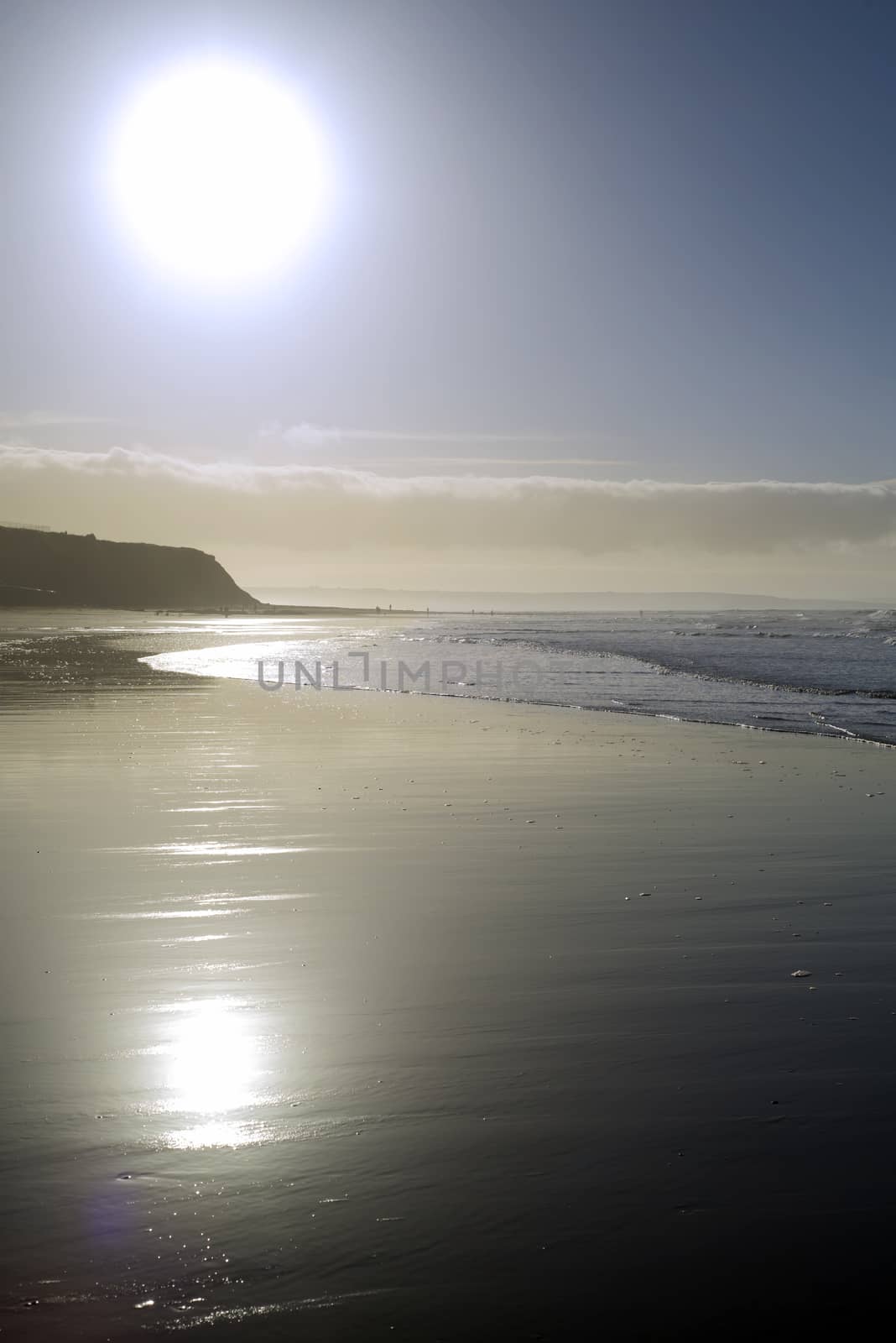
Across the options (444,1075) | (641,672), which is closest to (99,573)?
(641,672)

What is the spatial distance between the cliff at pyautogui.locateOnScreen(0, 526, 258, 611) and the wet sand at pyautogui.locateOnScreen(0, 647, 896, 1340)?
133 metres

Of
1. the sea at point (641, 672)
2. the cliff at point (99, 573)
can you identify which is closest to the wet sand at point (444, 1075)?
the sea at point (641, 672)

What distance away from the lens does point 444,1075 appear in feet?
15.8

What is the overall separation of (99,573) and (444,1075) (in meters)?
166

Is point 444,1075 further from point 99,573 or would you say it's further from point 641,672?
point 99,573

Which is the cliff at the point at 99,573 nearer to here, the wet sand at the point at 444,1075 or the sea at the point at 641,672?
the sea at the point at 641,672

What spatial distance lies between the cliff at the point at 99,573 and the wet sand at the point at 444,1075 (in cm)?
13322

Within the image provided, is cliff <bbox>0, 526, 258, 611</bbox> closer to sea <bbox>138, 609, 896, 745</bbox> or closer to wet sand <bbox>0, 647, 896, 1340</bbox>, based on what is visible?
sea <bbox>138, 609, 896, 745</bbox>

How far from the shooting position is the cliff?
14900 centimetres

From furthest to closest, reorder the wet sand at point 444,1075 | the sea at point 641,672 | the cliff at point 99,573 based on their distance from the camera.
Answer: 1. the cliff at point 99,573
2. the sea at point 641,672
3. the wet sand at point 444,1075

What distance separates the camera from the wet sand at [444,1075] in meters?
3.36

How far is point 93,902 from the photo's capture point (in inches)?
300

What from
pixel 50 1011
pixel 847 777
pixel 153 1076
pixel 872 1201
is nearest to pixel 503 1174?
pixel 872 1201

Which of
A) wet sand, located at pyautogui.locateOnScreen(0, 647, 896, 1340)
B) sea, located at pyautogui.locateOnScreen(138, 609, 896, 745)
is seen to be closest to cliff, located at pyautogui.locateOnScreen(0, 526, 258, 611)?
sea, located at pyautogui.locateOnScreen(138, 609, 896, 745)
